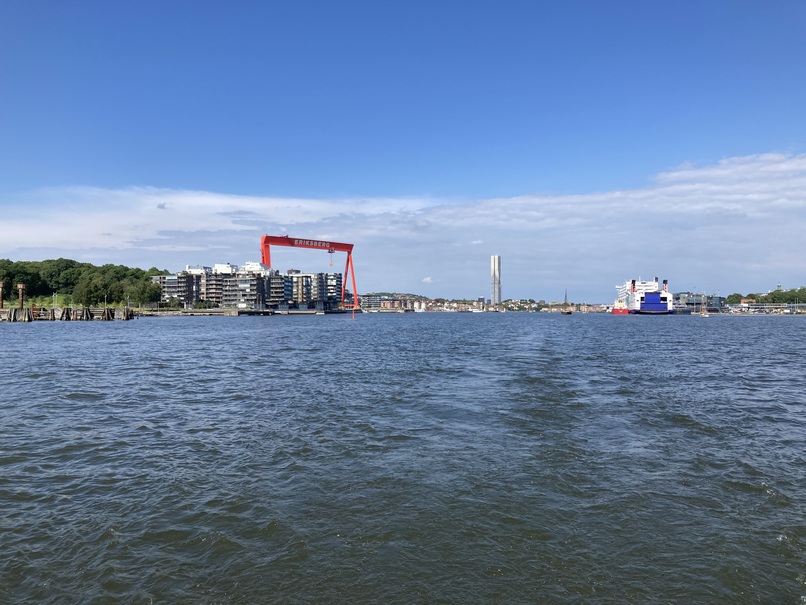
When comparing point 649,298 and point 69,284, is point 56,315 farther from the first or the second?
point 649,298

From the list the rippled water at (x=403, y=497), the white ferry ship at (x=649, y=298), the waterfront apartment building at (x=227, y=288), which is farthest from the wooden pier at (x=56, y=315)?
the white ferry ship at (x=649, y=298)

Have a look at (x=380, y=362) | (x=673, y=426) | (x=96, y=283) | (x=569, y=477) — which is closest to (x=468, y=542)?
(x=569, y=477)

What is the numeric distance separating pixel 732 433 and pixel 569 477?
5.56 meters

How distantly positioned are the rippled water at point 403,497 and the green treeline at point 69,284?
367 feet

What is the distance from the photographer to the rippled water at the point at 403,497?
5.05 metres

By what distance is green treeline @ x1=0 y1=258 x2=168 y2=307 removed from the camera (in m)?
111

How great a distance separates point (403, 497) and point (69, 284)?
515ft

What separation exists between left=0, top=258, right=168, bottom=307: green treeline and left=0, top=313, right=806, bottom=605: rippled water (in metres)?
112

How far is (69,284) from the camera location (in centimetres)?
13412

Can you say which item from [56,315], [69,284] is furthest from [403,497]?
[69,284]

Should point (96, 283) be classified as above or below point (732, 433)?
above

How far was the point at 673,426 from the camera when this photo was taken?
38.0 feet

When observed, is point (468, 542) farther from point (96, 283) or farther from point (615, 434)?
point (96, 283)

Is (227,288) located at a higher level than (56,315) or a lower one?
higher
